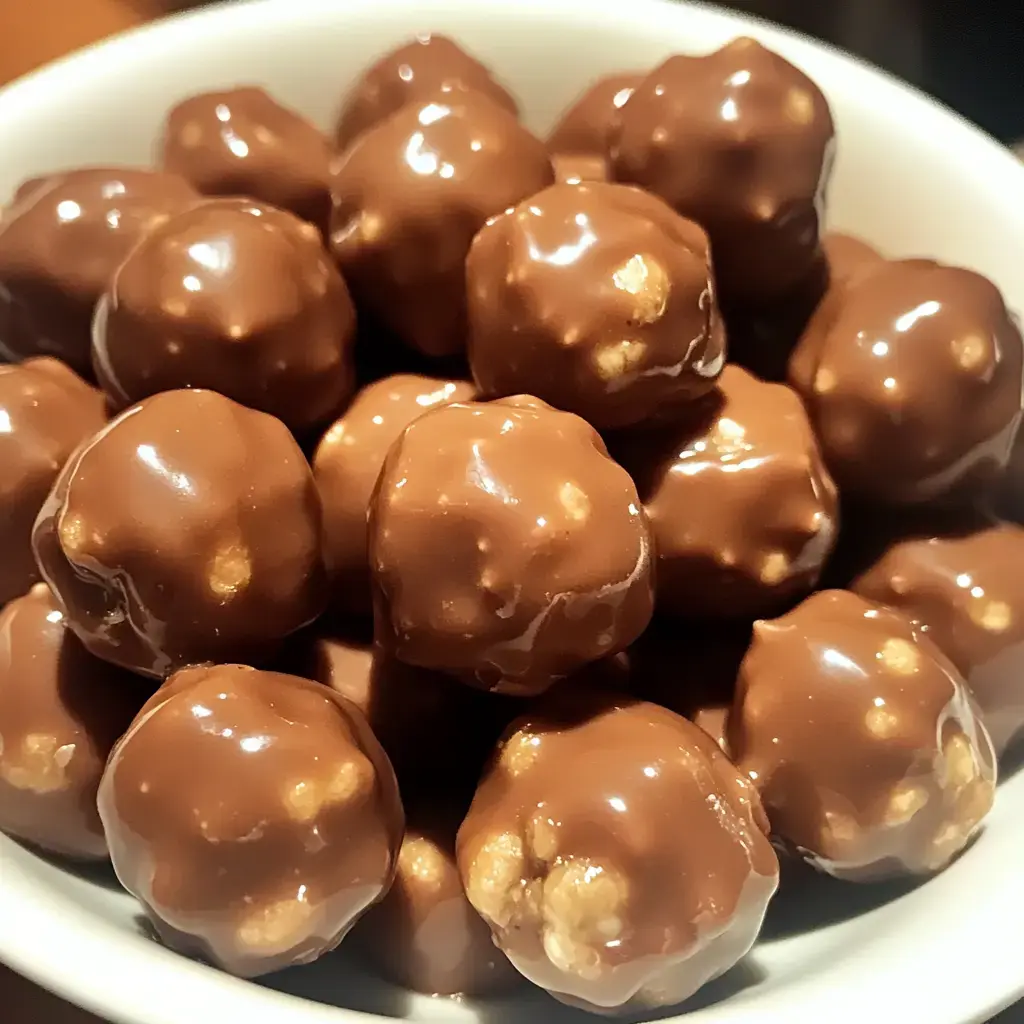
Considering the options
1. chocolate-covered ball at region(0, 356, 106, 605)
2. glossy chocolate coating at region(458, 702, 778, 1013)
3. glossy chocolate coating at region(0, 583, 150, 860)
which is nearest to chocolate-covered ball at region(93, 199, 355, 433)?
chocolate-covered ball at region(0, 356, 106, 605)

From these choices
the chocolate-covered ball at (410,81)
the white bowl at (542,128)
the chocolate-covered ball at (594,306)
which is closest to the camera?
the white bowl at (542,128)

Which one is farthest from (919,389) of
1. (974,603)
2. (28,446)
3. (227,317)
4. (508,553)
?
(28,446)

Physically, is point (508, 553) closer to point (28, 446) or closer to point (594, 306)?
point (594, 306)

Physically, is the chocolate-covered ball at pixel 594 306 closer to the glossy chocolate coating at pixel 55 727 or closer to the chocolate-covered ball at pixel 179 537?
the chocolate-covered ball at pixel 179 537

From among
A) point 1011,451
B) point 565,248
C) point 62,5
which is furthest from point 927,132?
point 62,5

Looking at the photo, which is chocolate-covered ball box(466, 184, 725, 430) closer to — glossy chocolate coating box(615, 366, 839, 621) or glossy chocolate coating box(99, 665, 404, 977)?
glossy chocolate coating box(615, 366, 839, 621)

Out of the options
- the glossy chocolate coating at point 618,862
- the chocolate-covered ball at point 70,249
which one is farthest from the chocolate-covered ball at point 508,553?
the chocolate-covered ball at point 70,249
